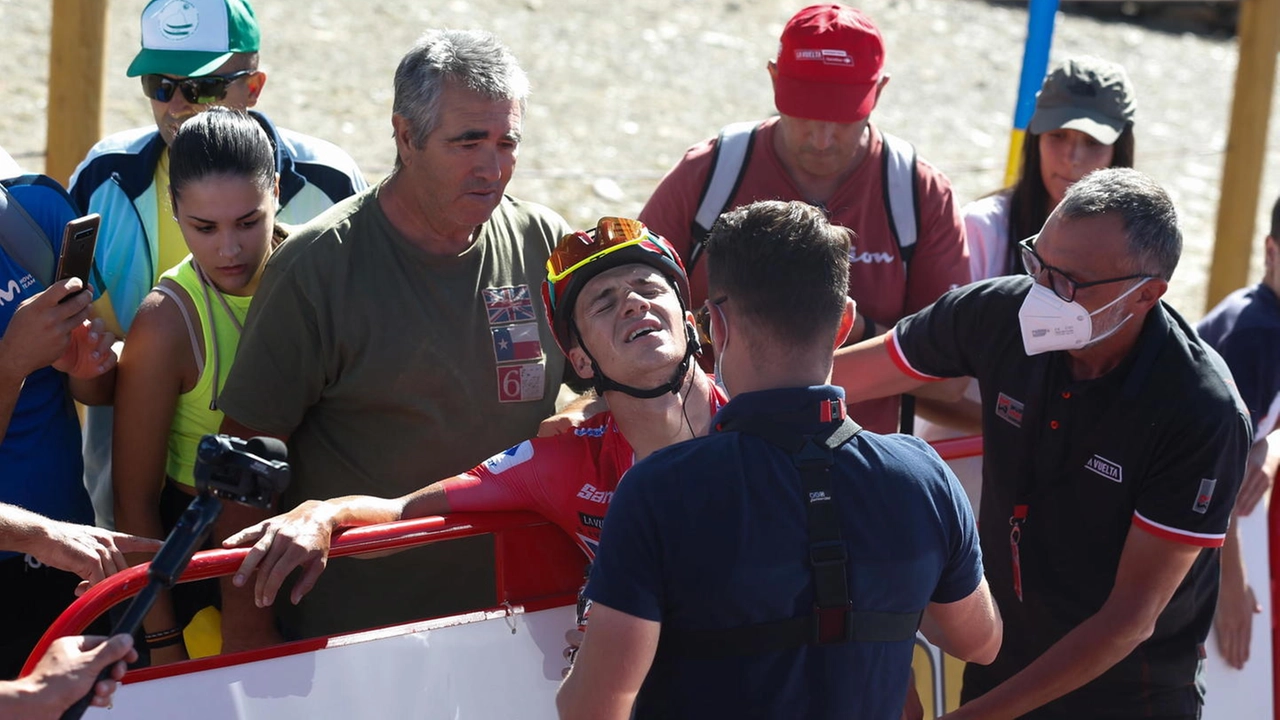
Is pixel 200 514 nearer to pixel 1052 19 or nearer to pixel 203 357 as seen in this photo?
pixel 203 357

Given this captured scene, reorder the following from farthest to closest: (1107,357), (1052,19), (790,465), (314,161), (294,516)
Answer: (1052,19)
(314,161)
(1107,357)
(294,516)
(790,465)

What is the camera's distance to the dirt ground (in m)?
10.4

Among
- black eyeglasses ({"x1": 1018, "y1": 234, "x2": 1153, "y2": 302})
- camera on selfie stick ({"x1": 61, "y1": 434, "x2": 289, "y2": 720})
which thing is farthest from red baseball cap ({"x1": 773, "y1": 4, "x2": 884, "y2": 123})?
camera on selfie stick ({"x1": 61, "y1": 434, "x2": 289, "y2": 720})

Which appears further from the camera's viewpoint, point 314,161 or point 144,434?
point 314,161

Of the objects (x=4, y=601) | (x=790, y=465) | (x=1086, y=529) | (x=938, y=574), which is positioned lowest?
(x=4, y=601)

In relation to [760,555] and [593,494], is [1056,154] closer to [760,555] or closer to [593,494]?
[593,494]

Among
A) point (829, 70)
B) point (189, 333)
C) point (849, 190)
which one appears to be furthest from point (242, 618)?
point (829, 70)

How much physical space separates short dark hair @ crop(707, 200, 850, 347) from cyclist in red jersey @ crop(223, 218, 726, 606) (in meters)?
0.60

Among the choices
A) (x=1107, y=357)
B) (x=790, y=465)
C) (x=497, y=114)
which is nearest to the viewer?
(x=790, y=465)

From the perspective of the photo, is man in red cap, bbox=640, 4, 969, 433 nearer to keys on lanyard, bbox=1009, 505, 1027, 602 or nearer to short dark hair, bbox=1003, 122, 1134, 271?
short dark hair, bbox=1003, 122, 1134, 271

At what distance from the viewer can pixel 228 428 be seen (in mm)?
3268

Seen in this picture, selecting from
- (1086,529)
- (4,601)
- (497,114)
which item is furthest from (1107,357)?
(4,601)

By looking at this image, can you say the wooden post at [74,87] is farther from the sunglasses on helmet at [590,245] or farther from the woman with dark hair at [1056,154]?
the woman with dark hair at [1056,154]

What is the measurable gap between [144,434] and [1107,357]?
2336 millimetres
